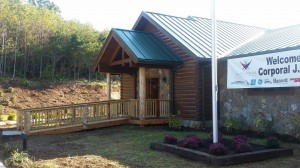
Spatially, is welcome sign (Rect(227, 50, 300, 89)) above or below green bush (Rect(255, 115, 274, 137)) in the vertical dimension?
above

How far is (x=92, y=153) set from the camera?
380 inches

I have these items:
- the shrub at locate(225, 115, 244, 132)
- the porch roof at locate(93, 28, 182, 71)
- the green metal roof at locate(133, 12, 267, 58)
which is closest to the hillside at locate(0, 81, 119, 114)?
the porch roof at locate(93, 28, 182, 71)

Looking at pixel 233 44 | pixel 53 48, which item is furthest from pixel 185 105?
pixel 53 48

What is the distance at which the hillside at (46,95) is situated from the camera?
2608 cm

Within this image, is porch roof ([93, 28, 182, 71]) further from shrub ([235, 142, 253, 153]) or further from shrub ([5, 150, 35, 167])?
shrub ([5, 150, 35, 167])

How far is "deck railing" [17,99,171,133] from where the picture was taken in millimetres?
13883

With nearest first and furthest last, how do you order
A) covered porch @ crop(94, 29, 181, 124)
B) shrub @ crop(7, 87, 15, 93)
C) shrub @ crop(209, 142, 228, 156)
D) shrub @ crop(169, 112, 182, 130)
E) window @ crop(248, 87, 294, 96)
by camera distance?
shrub @ crop(209, 142, 228, 156) → window @ crop(248, 87, 294, 96) → shrub @ crop(169, 112, 182, 130) → covered porch @ crop(94, 29, 181, 124) → shrub @ crop(7, 87, 15, 93)

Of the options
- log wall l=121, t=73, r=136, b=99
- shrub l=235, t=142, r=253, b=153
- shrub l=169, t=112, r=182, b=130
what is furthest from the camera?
log wall l=121, t=73, r=136, b=99

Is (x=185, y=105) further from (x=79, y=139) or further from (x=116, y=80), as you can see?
(x=116, y=80)

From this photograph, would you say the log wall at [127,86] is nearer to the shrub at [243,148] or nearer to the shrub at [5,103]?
the shrub at [5,103]

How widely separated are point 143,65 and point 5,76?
Result: 64.4ft

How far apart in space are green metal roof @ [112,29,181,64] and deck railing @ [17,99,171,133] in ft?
6.55

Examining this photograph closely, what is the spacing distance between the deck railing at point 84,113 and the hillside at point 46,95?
11.2 m

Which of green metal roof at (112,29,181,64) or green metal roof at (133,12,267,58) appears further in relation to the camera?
green metal roof at (133,12,267,58)
